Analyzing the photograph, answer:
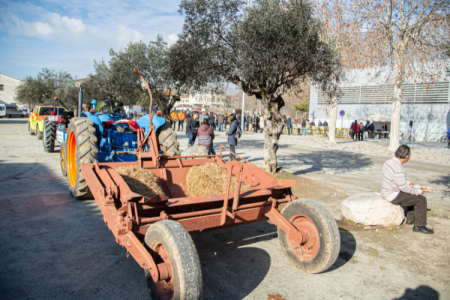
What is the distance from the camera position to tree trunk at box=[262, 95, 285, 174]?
26.4 ft

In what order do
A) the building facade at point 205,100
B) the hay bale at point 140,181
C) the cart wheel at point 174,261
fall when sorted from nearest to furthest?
1. the cart wheel at point 174,261
2. the hay bale at point 140,181
3. the building facade at point 205,100

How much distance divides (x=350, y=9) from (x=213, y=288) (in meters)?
14.6

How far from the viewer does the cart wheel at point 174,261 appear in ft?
A: 7.39

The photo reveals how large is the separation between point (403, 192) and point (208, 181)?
11.0 ft

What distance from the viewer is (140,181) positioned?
158 inches

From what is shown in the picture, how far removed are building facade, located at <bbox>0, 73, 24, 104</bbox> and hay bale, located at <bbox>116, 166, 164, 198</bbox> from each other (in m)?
73.6

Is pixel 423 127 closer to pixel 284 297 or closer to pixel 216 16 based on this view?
pixel 216 16

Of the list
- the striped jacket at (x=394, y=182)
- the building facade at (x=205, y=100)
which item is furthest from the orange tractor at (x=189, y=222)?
the building facade at (x=205, y=100)

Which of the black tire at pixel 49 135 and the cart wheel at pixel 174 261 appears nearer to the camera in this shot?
the cart wheel at pixel 174 261

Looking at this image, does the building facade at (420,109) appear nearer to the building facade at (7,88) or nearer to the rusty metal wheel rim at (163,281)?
the rusty metal wheel rim at (163,281)

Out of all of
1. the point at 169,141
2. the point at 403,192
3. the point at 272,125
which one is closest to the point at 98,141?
the point at 169,141

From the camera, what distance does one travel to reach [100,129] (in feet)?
21.1

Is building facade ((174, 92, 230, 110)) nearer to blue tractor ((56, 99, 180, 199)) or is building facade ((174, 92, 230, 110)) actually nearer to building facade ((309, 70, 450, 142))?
blue tractor ((56, 99, 180, 199))

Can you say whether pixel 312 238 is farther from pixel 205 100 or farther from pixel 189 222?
pixel 205 100
